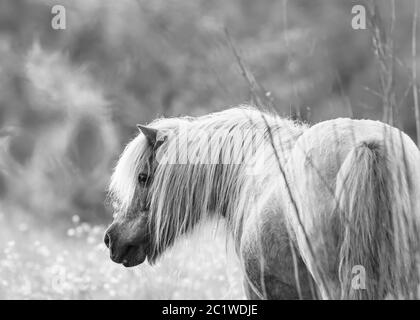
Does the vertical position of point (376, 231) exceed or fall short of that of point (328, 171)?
it falls short

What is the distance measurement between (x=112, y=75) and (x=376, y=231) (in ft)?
26.6

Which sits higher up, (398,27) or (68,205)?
(398,27)

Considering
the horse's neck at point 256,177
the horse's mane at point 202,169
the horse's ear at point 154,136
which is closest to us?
the horse's neck at point 256,177

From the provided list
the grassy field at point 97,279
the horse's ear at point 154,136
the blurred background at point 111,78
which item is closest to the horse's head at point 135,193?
the horse's ear at point 154,136

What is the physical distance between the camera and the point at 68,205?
29.5 ft

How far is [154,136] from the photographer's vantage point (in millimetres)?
2666

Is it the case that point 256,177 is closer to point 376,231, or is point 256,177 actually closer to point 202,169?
point 202,169

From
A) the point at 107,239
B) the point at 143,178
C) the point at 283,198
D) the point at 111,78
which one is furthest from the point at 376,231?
the point at 111,78

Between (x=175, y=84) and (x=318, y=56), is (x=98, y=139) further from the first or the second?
(x=318, y=56)

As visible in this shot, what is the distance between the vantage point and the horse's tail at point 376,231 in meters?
1.85

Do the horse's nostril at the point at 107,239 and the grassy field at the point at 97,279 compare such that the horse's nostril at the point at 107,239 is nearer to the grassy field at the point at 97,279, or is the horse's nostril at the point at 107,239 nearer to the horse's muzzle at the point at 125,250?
the horse's muzzle at the point at 125,250
